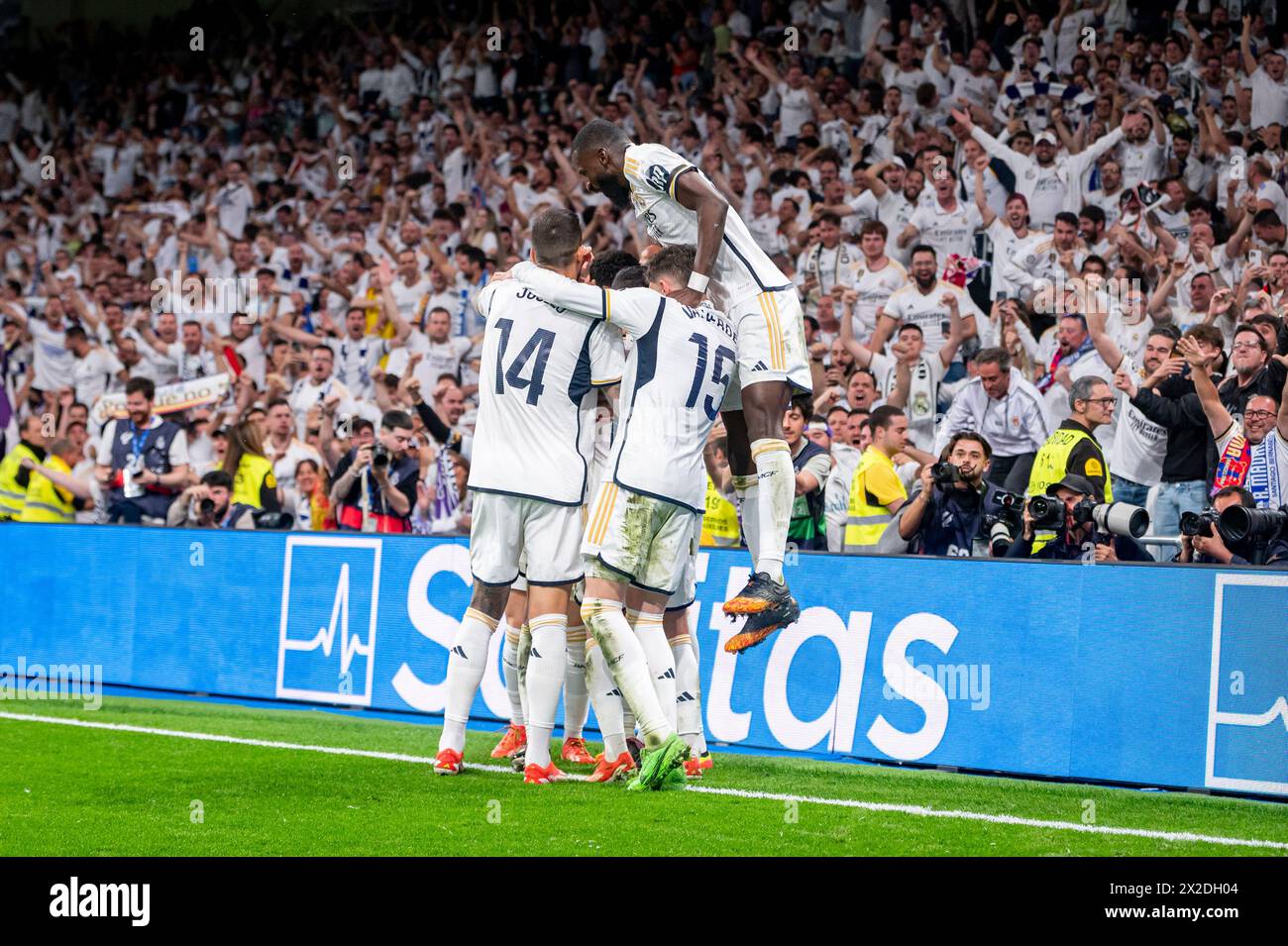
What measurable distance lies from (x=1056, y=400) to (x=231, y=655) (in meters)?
6.63

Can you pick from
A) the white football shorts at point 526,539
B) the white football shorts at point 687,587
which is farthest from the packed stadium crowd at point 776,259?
the white football shorts at point 526,539

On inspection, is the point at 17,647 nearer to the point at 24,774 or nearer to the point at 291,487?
the point at 291,487

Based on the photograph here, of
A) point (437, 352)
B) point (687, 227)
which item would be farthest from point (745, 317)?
point (437, 352)

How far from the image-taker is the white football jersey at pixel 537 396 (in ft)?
25.1

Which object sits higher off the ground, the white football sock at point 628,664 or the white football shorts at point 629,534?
the white football shorts at point 629,534

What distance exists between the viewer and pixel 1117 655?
26.7ft

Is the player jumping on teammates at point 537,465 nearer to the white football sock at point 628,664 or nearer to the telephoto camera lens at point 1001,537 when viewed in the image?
the white football sock at point 628,664

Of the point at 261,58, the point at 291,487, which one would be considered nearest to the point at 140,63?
the point at 261,58

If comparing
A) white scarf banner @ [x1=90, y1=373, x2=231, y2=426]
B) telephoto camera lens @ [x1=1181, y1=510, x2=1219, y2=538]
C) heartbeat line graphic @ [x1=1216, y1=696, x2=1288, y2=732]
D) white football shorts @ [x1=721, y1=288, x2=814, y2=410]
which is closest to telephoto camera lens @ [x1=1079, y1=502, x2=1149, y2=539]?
telephoto camera lens @ [x1=1181, y1=510, x2=1219, y2=538]

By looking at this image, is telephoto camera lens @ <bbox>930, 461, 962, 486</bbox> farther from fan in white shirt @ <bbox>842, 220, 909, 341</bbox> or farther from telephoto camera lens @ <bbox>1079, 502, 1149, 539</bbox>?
fan in white shirt @ <bbox>842, 220, 909, 341</bbox>

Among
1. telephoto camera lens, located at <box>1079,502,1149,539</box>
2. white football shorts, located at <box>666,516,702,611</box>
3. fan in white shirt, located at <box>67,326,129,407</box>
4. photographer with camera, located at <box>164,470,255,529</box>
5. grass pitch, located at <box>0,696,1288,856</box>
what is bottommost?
grass pitch, located at <box>0,696,1288,856</box>

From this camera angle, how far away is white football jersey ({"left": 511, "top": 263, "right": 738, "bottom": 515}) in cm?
731

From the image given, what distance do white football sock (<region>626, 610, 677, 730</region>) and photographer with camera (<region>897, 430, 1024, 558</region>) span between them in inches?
105

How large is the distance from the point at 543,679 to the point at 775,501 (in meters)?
1.39
